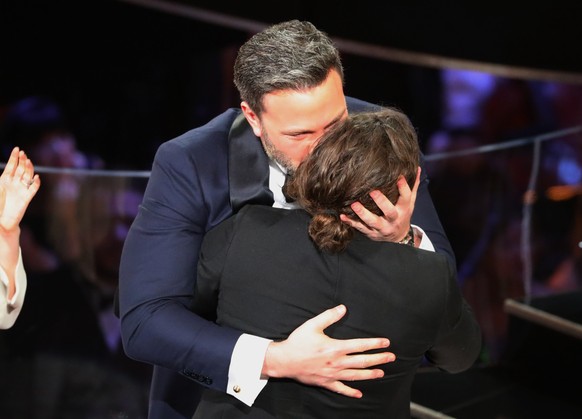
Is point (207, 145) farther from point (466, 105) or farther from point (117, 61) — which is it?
point (466, 105)

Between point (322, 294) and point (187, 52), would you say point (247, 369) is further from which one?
point (187, 52)

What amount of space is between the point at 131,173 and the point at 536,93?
2058 mm

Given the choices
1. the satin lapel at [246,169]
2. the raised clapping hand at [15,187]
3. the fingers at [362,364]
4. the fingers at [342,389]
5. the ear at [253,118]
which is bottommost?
the fingers at [342,389]

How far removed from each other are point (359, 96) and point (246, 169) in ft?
8.00

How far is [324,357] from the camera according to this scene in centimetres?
185

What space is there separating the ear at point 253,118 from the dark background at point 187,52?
2.06 metres

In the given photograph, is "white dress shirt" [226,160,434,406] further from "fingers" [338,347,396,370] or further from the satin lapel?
the satin lapel

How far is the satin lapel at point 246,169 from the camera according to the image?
7.22ft

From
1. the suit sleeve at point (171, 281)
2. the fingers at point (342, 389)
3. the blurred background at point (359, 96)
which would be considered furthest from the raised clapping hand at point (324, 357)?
the blurred background at point (359, 96)

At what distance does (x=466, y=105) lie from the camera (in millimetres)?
4805

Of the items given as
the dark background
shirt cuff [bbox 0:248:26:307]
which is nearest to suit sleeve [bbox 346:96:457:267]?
shirt cuff [bbox 0:248:26:307]

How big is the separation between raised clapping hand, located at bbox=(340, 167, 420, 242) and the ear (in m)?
0.48

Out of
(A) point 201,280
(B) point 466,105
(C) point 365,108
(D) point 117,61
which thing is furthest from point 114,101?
(A) point 201,280

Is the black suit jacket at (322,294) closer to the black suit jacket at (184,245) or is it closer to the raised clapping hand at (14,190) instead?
the black suit jacket at (184,245)
